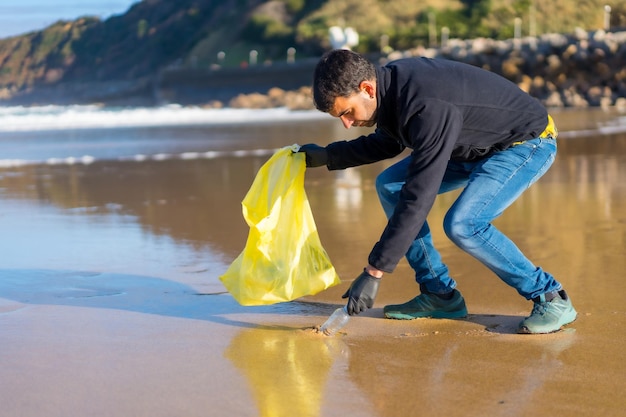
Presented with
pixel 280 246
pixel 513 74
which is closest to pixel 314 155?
pixel 280 246

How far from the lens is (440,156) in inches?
122

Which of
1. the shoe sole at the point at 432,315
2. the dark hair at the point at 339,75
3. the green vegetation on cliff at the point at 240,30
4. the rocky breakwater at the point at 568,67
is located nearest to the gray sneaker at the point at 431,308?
the shoe sole at the point at 432,315

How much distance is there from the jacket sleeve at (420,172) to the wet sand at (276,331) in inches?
15.9

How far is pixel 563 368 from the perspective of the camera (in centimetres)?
305

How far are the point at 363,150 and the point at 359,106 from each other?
1.89 feet

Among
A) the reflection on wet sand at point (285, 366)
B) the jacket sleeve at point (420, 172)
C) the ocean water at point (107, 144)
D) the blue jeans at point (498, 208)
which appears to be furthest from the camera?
the ocean water at point (107, 144)

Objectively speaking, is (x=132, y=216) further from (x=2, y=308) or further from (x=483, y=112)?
(x=483, y=112)

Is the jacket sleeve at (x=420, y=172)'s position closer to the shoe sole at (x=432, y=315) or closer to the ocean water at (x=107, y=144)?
the shoe sole at (x=432, y=315)

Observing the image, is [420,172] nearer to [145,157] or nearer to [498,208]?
[498,208]

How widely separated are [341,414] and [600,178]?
5695 mm

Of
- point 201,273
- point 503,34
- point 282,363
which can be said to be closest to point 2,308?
point 201,273

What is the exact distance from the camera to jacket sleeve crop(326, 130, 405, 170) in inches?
146

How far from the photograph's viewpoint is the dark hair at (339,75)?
3105mm

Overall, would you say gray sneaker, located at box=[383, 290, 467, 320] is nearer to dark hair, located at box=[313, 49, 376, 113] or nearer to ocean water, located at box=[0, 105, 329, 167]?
dark hair, located at box=[313, 49, 376, 113]
